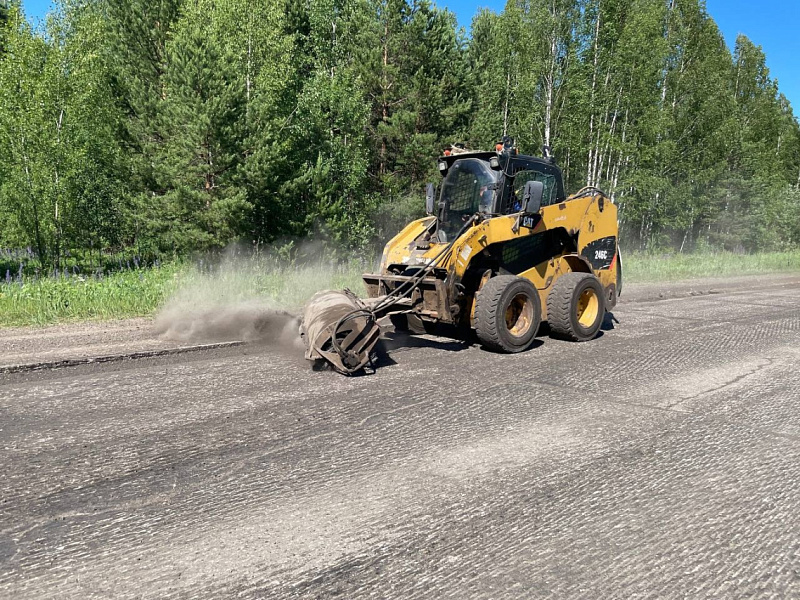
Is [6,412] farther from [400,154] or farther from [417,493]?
[400,154]

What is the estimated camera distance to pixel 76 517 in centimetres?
359

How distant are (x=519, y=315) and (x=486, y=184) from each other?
1.81m

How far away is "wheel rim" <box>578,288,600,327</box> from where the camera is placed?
30.5 feet

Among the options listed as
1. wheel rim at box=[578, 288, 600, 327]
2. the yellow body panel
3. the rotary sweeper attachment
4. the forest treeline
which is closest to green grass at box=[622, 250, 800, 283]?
the forest treeline

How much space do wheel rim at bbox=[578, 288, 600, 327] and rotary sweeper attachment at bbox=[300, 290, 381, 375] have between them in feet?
12.4

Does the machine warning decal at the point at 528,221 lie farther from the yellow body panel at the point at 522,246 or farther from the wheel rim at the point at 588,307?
the wheel rim at the point at 588,307

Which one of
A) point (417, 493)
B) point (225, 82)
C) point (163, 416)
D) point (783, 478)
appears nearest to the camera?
point (417, 493)

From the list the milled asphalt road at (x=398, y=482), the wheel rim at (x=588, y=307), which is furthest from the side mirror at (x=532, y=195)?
the milled asphalt road at (x=398, y=482)

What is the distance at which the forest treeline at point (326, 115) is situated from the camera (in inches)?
627

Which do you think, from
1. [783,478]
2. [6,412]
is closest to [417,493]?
[783,478]

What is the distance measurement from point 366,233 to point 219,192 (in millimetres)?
5567

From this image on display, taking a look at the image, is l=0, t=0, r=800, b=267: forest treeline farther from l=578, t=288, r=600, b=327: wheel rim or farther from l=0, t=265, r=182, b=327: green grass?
l=578, t=288, r=600, b=327: wheel rim

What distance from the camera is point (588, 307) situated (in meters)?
9.39

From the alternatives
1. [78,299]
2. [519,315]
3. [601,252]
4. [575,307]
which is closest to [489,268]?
[519,315]
